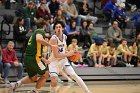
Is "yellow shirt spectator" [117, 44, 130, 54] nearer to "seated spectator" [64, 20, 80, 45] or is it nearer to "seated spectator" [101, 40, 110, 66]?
"seated spectator" [101, 40, 110, 66]

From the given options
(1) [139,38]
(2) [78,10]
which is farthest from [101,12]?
(1) [139,38]

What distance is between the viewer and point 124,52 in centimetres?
1454

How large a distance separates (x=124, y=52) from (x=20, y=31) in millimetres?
4351

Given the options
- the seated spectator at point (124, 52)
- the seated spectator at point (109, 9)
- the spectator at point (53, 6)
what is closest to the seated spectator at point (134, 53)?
the seated spectator at point (124, 52)

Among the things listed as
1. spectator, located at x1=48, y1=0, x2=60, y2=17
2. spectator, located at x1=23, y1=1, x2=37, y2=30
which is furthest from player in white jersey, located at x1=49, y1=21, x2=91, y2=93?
spectator, located at x1=48, y1=0, x2=60, y2=17

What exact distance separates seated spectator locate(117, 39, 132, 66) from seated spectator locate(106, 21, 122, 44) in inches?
19.2

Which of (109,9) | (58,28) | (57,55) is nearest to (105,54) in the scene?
(109,9)

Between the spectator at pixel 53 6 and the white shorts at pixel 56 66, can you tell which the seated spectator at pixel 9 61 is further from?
the spectator at pixel 53 6

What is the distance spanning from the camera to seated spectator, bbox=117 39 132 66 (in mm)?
14570

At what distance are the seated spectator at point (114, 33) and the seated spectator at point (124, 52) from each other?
49 centimetres

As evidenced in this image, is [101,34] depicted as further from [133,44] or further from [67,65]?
[67,65]

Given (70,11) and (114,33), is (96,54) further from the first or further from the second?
(70,11)

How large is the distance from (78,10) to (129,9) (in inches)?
131

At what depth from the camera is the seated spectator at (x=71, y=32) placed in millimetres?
14113
